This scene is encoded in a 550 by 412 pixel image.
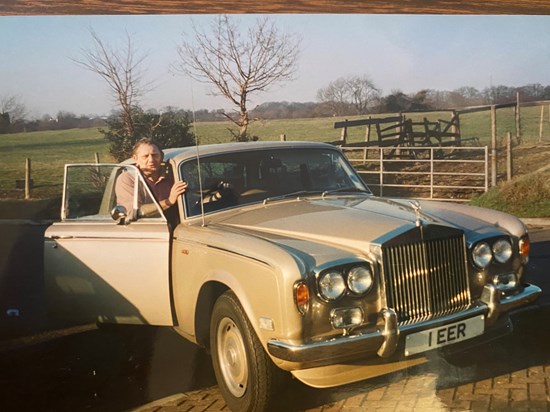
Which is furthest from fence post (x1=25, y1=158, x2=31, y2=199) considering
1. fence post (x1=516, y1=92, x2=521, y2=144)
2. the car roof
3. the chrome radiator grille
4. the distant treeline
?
fence post (x1=516, y1=92, x2=521, y2=144)

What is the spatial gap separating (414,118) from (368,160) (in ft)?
1.63

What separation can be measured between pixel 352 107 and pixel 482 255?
1.05m

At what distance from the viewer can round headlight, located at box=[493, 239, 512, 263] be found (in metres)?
3.95

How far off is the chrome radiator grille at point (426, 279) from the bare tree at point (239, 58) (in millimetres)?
1019

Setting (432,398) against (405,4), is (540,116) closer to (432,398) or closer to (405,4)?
(405,4)

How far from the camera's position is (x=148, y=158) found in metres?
4.11

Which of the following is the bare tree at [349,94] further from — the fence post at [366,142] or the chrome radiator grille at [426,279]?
the chrome radiator grille at [426,279]

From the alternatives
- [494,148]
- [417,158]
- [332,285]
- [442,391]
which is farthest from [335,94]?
[442,391]

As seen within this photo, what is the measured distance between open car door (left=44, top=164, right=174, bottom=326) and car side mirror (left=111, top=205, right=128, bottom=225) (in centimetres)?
3

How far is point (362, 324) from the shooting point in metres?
3.49

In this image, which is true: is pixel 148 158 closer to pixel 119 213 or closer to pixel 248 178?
pixel 119 213

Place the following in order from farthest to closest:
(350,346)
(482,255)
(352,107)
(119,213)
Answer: (119,213) < (352,107) < (482,255) < (350,346)

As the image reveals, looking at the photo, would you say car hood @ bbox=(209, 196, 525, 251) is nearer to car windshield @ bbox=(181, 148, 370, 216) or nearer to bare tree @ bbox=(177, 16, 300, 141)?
car windshield @ bbox=(181, 148, 370, 216)

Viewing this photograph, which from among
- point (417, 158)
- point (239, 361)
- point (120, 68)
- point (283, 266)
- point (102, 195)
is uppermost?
point (120, 68)
